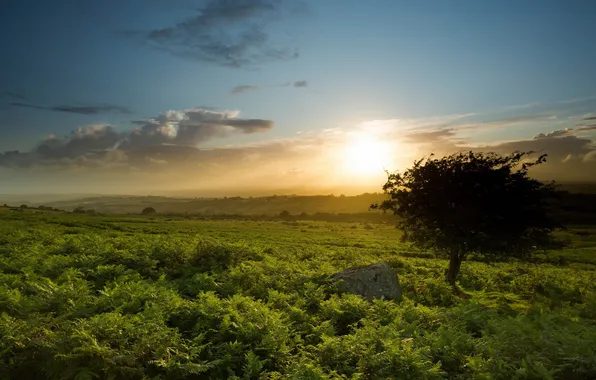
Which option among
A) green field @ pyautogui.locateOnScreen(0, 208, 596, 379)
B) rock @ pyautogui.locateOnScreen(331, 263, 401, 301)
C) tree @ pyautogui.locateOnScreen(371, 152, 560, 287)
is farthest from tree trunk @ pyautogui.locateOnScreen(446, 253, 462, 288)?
rock @ pyautogui.locateOnScreen(331, 263, 401, 301)

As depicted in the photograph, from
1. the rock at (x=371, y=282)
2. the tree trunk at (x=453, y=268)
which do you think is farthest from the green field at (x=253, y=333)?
the tree trunk at (x=453, y=268)

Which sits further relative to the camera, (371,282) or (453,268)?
(453,268)

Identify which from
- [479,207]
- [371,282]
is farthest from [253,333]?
[479,207]

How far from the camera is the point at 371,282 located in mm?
18109

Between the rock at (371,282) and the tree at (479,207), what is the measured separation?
6.25 meters

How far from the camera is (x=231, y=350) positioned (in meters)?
10.6

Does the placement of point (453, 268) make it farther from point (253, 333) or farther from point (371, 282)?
point (253, 333)

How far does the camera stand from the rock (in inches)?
699

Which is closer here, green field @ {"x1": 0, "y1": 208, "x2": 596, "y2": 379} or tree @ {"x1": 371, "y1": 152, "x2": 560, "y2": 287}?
green field @ {"x1": 0, "y1": 208, "x2": 596, "y2": 379}

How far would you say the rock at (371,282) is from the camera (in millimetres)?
17750

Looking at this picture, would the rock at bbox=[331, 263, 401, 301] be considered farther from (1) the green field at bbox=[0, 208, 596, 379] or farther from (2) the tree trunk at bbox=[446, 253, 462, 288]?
(2) the tree trunk at bbox=[446, 253, 462, 288]

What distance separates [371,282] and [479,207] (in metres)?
8.90

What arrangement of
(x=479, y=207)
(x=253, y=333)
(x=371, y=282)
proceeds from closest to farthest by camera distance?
(x=253, y=333), (x=371, y=282), (x=479, y=207)

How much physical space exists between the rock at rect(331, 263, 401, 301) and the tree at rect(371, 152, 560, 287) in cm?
625
